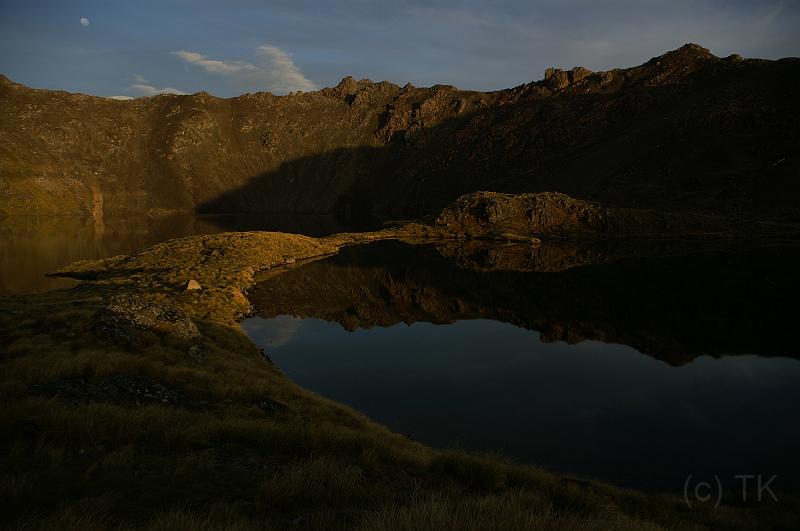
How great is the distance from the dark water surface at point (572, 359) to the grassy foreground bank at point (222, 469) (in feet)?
18.0

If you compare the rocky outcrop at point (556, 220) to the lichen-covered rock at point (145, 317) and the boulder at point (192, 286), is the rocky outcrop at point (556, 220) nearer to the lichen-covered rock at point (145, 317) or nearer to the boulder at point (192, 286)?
the boulder at point (192, 286)

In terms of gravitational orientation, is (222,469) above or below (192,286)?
above

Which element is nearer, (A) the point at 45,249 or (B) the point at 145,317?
(B) the point at 145,317

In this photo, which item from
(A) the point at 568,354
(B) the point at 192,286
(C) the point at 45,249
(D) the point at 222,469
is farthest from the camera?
(C) the point at 45,249

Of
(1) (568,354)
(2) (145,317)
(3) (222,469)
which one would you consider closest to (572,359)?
(1) (568,354)

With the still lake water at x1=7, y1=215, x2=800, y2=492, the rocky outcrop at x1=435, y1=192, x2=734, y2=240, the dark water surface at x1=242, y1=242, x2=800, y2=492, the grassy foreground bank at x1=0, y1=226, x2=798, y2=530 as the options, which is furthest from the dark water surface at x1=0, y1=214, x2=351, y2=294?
the grassy foreground bank at x1=0, y1=226, x2=798, y2=530

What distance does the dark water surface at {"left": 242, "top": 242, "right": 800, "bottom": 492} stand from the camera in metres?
20.2

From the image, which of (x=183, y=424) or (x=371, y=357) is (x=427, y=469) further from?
(x=371, y=357)

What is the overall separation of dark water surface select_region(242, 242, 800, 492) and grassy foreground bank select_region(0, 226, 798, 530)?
18.0 ft

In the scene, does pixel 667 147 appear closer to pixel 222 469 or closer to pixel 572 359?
pixel 572 359

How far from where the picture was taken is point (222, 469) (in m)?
8.81

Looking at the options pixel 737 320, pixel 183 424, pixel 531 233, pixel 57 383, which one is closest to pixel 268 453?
pixel 183 424

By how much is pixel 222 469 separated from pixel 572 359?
27820 mm

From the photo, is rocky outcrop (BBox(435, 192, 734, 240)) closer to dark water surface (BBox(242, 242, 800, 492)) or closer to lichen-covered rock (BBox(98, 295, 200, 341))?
dark water surface (BBox(242, 242, 800, 492))
